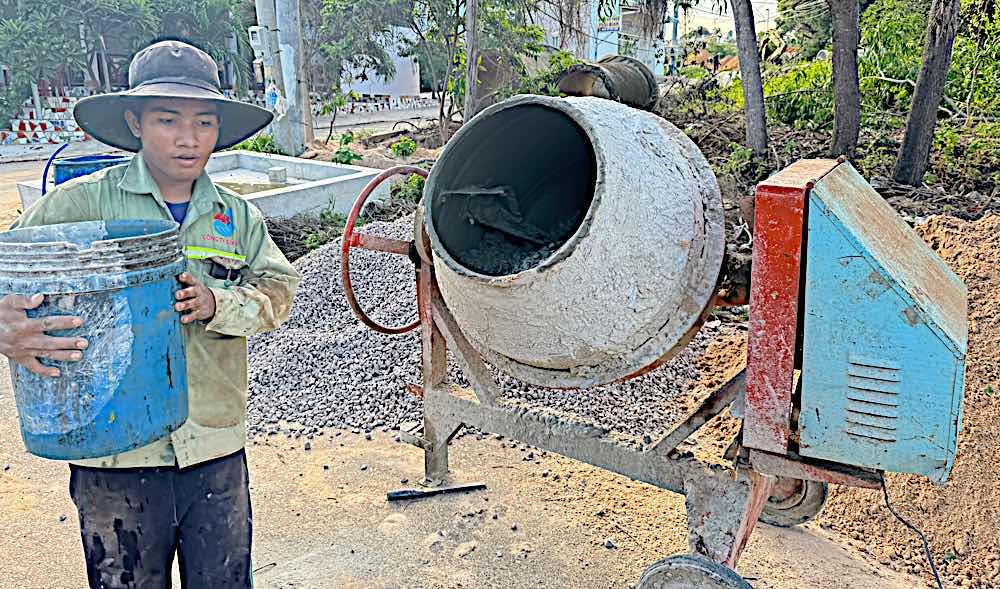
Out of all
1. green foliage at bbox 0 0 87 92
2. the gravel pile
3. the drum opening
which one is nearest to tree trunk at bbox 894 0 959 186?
the gravel pile

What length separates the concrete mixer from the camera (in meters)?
2.01

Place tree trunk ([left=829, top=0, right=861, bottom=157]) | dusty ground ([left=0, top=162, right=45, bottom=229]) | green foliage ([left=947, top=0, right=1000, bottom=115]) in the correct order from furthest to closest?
dusty ground ([left=0, top=162, right=45, bottom=229]) → green foliage ([left=947, top=0, right=1000, bottom=115]) → tree trunk ([left=829, top=0, right=861, bottom=157])

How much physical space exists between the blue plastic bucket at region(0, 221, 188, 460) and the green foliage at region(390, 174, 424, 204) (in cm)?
651

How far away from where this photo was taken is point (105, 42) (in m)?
20.2

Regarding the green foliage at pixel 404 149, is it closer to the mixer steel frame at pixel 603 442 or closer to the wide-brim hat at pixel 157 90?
the mixer steel frame at pixel 603 442

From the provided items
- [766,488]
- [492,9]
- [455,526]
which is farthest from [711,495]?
[492,9]

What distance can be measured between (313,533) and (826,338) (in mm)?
2208

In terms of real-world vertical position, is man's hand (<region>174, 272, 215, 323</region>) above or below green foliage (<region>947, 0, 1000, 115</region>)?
below

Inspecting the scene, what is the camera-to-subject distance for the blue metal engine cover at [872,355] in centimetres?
196

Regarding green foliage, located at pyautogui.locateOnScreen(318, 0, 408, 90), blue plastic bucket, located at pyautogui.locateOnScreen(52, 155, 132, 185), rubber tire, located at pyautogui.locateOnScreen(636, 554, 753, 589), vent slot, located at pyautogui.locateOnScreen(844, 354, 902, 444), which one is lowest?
rubber tire, located at pyautogui.locateOnScreen(636, 554, 753, 589)

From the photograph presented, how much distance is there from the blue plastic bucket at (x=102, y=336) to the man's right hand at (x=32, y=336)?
0.02m

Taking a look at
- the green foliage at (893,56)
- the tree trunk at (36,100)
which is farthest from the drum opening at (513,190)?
the tree trunk at (36,100)

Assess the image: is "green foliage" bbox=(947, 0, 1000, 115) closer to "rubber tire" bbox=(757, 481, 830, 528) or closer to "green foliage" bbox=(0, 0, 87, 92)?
"rubber tire" bbox=(757, 481, 830, 528)

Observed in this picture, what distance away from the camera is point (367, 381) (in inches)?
177
